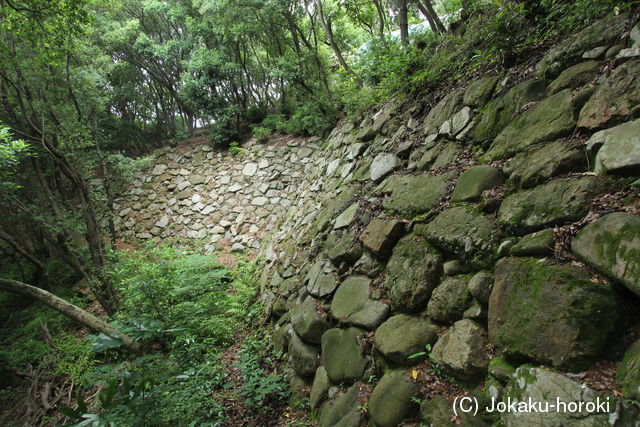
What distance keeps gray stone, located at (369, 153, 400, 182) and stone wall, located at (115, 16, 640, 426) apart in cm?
2

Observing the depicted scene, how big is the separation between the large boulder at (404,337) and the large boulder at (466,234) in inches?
22.4

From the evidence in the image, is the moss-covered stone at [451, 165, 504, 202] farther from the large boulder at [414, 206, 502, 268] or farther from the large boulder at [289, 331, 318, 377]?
the large boulder at [289, 331, 318, 377]

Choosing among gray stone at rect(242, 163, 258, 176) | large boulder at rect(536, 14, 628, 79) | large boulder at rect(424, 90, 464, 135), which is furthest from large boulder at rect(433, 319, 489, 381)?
gray stone at rect(242, 163, 258, 176)

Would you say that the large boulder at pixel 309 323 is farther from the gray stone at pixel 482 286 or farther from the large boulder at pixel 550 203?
the large boulder at pixel 550 203

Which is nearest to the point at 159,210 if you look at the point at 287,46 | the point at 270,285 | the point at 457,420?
the point at 270,285

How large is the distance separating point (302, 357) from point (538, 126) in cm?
303

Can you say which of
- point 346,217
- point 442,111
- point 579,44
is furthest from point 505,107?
point 346,217

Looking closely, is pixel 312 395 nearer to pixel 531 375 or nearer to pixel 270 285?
pixel 531 375

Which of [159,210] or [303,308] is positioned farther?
[159,210]

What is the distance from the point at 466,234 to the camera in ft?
6.76

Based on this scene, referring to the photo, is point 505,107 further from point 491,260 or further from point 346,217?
point 346,217

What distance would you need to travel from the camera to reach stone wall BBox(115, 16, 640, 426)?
131 centimetres

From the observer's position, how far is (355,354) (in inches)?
96.9

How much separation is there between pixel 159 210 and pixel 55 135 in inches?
147
